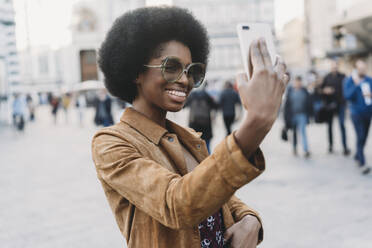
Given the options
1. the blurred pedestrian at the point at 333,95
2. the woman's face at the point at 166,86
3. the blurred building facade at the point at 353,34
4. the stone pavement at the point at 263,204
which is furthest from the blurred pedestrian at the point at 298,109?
the blurred building facade at the point at 353,34

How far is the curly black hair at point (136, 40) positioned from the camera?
1.52 m

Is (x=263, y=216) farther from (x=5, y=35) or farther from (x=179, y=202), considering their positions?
(x=5, y=35)

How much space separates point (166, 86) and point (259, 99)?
530 millimetres

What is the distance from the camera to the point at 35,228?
4816mm

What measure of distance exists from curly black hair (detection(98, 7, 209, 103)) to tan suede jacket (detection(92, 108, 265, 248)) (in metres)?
0.17

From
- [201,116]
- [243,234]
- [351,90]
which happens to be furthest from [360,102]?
[243,234]

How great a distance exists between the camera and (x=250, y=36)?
109cm

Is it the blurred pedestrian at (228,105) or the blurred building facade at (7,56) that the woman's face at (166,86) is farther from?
the blurred building facade at (7,56)

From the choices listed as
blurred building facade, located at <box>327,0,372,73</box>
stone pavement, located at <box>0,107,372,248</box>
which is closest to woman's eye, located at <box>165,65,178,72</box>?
stone pavement, located at <box>0,107,372,248</box>

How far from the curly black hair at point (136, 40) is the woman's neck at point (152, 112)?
88 millimetres

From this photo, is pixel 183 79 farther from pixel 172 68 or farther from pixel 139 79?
pixel 139 79

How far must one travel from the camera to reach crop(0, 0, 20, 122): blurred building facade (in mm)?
23219

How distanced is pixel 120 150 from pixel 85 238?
136 inches

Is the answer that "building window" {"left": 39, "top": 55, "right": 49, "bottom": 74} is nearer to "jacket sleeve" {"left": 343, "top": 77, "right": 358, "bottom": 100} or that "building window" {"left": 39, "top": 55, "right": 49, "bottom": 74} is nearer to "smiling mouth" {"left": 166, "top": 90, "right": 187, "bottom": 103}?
"jacket sleeve" {"left": 343, "top": 77, "right": 358, "bottom": 100}
